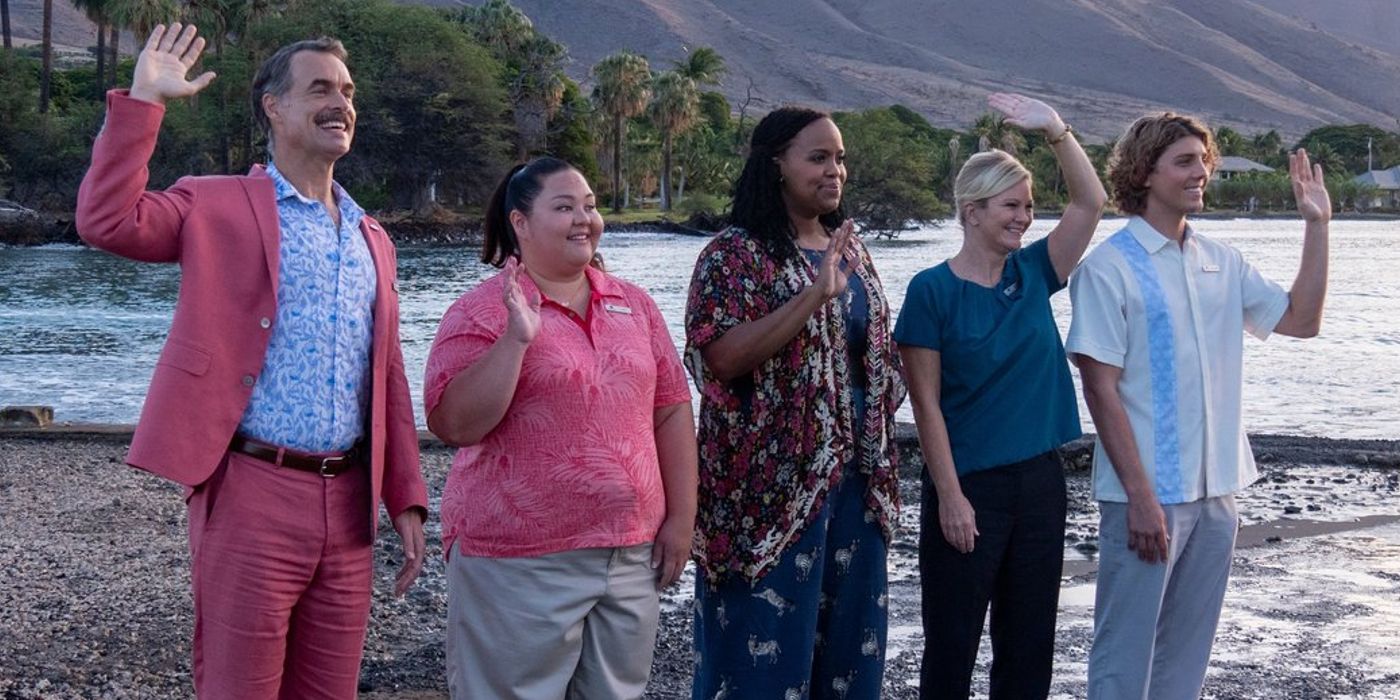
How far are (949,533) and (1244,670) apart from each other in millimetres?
2333

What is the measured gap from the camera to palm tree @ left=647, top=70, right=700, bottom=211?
88.2m

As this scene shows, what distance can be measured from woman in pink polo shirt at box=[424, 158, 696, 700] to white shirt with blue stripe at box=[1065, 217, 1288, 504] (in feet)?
4.34

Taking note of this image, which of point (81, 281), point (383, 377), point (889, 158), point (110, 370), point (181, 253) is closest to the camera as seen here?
point (181, 253)

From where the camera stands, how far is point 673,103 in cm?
8919

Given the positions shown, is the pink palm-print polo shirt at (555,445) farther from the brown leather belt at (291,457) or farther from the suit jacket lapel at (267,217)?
the suit jacket lapel at (267,217)

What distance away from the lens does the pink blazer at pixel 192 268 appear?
3.38 m

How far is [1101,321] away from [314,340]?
212 centimetres

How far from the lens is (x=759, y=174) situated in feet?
14.1

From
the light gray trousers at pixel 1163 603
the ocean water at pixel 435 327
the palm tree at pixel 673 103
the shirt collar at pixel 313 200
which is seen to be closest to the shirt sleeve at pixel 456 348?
the shirt collar at pixel 313 200

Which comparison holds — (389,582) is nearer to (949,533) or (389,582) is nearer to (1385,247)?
(949,533)

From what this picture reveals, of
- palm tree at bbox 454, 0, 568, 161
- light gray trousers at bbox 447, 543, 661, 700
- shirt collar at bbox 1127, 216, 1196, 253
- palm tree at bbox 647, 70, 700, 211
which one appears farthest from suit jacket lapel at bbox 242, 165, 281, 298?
palm tree at bbox 647, 70, 700, 211

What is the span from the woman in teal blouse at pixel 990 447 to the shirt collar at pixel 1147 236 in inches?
6.5

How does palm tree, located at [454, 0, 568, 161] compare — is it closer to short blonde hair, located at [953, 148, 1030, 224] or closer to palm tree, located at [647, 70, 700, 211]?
palm tree, located at [647, 70, 700, 211]

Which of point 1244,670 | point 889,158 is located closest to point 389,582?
point 1244,670
